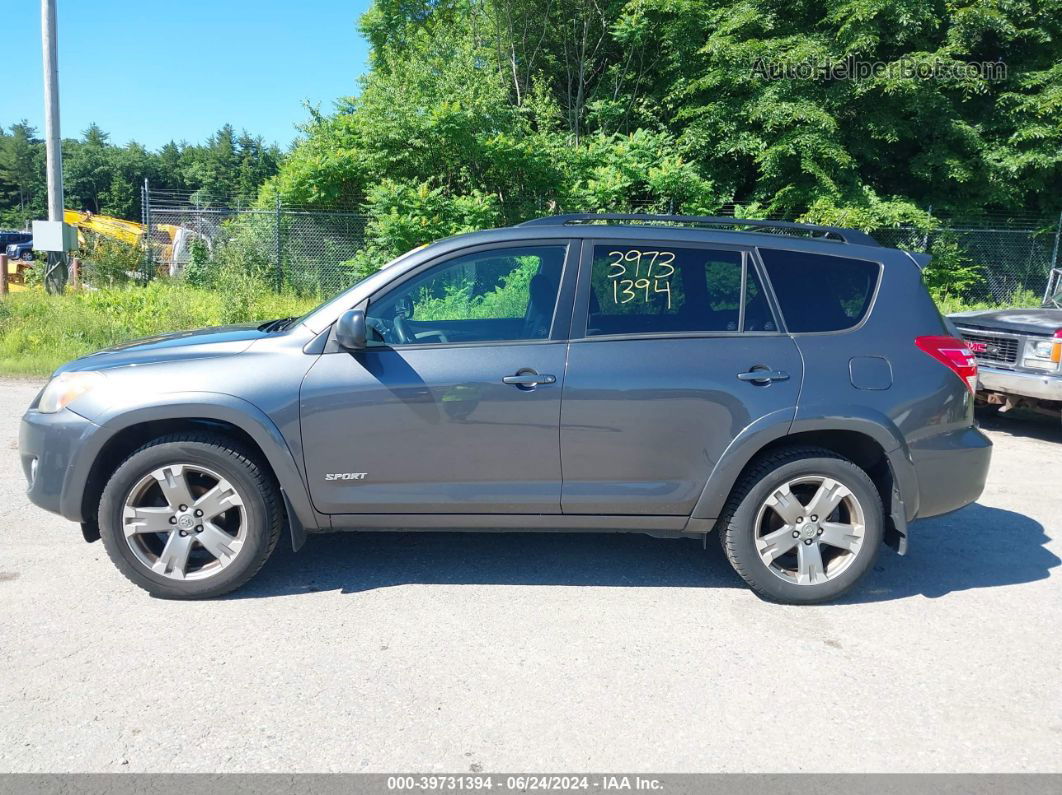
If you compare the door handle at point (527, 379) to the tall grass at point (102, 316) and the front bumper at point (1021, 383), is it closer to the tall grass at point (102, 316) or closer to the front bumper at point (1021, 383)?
the front bumper at point (1021, 383)

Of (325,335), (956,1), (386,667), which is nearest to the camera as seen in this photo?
(386,667)

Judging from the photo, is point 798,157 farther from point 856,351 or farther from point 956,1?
point 856,351

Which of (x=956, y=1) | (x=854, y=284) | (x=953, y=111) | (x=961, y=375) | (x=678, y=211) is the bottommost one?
(x=961, y=375)

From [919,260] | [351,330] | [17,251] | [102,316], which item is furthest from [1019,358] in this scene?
[17,251]

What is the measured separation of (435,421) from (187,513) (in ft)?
4.18

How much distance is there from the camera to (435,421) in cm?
391

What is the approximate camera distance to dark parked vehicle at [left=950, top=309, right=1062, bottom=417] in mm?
7648

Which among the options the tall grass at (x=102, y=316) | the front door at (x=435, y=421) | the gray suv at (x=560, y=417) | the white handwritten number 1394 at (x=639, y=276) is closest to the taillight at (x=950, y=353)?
the gray suv at (x=560, y=417)

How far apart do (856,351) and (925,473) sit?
70 centimetres

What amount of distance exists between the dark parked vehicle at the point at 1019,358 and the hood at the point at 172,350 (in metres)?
6.67

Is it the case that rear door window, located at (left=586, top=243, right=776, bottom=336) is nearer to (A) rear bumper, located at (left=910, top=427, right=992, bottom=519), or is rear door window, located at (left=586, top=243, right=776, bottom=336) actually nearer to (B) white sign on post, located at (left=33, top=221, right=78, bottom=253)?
(A) rear bumper, located at (left=910, top=427, right=992, bottom=519)

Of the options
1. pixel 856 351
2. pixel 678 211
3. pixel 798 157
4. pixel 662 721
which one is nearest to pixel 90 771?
pixel 662 721

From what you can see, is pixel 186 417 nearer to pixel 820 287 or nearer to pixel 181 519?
pixel 181 519

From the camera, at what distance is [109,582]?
419 cm
